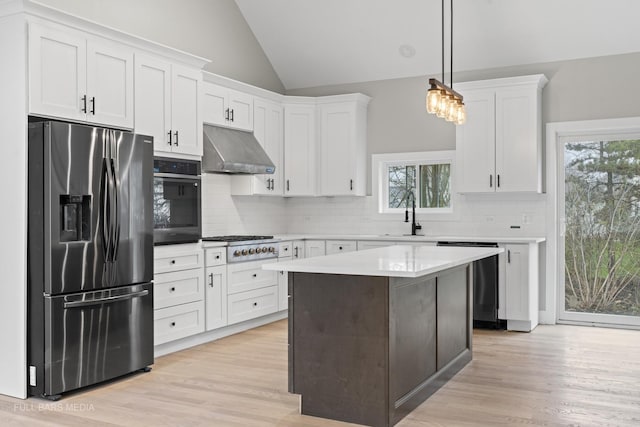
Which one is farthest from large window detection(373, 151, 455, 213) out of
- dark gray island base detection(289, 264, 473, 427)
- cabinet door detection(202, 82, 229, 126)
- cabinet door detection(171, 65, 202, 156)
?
dark gray island base detection(289, 264, 473, 427)

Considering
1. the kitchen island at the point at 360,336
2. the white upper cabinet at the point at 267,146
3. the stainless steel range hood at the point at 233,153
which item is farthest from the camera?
the white upper cabinet at the point at 267,146

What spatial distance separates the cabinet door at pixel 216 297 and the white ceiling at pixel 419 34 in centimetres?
309

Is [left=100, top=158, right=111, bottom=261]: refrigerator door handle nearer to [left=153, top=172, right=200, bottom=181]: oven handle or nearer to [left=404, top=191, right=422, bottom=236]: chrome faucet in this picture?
[left=153, top=172, right=200, bottom=181]: oven handle

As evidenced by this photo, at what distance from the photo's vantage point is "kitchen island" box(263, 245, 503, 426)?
353 centimetres

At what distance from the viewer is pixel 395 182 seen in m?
7.71

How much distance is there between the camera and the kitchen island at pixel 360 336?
3533mm

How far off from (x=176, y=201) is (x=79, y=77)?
1412mm

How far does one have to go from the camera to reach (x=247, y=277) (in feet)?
20.7

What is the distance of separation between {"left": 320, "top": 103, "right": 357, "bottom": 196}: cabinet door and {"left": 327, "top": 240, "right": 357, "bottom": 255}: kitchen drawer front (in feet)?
2.37

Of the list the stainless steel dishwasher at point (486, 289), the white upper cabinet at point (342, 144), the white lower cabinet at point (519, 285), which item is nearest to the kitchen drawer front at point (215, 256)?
the white upper cabinet at point (342, 144)

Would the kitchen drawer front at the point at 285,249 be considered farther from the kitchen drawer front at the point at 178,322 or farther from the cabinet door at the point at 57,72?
the cabinet door at the point at 57,72

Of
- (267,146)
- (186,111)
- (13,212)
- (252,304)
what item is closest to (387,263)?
(13,212)

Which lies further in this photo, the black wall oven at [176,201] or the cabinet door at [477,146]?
the cabinet door at [477,146]

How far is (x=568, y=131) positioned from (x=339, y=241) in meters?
2.75
